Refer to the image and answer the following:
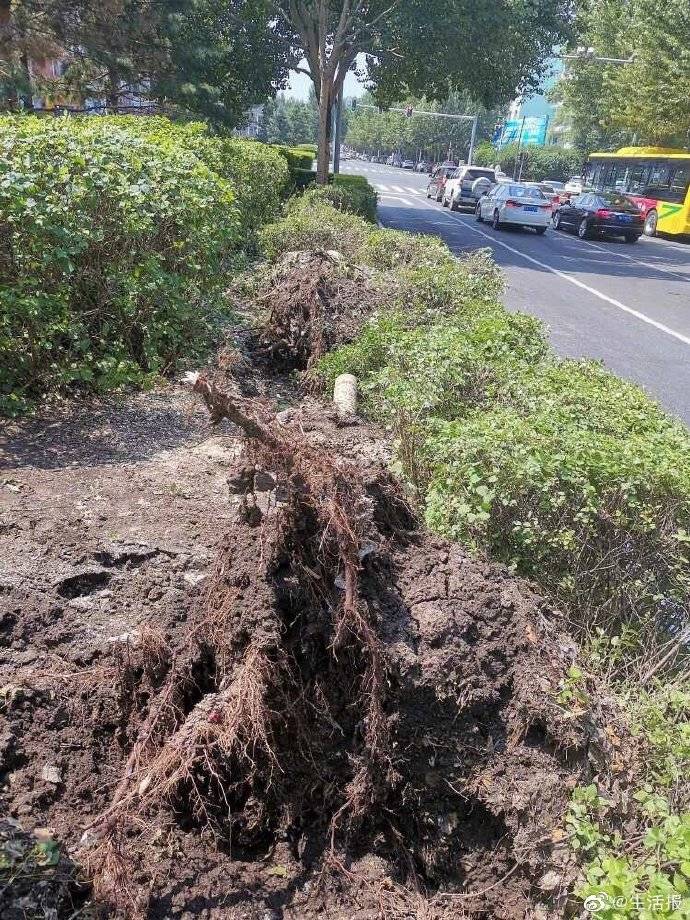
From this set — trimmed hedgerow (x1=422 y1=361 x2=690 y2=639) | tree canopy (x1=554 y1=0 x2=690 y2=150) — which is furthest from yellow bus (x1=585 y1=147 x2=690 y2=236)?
trimmed hedgerow (x1=422 y1=361 x2=690 y2=639)

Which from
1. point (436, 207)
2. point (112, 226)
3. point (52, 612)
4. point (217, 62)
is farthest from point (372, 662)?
point (436, 207)

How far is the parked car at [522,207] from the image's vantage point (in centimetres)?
2309

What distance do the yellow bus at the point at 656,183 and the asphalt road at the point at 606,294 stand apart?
116 cm

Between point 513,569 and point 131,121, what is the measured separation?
8.29 metres

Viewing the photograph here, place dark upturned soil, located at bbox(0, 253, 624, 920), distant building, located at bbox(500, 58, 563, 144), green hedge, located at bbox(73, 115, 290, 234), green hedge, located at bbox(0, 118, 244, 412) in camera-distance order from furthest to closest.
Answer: distant building, located at bbox(500, 58, 563, 144) → green hedge, located at bbox(73, 115, 290, 234) → green hedge, located at bbox(0, 118, 244, 412) → dark upturned soil, located at bbox(0, 253, 624, 920)

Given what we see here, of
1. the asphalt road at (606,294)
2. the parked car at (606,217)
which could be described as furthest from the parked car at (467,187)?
the parked car at (606,217)

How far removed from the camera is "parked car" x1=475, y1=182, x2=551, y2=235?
23094 millimetres

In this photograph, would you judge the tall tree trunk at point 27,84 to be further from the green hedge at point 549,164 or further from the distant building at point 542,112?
the distant building at point 542,112

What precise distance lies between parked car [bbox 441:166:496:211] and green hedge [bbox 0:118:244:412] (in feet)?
90.0

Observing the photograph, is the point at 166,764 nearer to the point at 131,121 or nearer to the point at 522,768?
the point at 522,768

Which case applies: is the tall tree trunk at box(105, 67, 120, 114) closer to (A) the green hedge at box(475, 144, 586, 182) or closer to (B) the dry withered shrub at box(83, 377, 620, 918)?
(B) the dry withered shrub at box(83, 377, 620, 918)

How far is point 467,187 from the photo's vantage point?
3181 centimetres

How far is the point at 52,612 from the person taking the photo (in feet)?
10.4

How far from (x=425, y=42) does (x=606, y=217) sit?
25.6 feet
